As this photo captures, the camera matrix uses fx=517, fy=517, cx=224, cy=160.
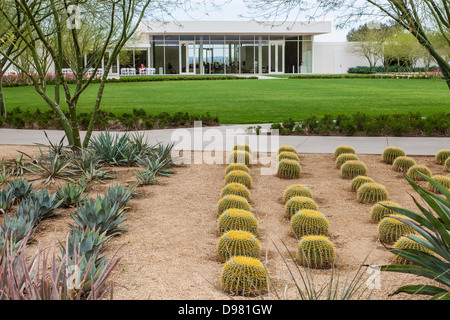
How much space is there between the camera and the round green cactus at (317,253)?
4812 mm

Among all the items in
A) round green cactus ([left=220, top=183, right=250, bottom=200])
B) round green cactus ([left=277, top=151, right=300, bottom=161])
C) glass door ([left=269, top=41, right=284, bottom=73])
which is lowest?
round green cactus ([left=220, top=183, right=250, bottom=200])

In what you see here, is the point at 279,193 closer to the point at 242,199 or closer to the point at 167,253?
the point at 242,199

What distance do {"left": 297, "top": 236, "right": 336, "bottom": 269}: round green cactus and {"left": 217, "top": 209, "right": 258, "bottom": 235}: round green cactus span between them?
76cm

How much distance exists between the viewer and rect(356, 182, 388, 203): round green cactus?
6.88 m

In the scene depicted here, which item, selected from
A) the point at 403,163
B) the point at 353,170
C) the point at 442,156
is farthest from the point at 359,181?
the point at 442,156

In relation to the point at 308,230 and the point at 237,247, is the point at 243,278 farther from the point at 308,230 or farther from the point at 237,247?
the point at 308,230

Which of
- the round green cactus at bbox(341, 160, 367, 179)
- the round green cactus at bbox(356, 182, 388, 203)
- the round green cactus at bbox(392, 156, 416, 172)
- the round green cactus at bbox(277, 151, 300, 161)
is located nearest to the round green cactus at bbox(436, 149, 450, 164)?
the round green cactus at bbox(392, 156, 416, 172)

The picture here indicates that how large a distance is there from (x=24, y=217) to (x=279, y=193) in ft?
11.6

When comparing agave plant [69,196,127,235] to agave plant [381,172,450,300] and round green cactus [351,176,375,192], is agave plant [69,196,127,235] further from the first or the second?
round green cactus [351,176,375,192]

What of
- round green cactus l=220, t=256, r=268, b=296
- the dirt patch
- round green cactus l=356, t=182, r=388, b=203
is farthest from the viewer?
round green cactus l=356, t=182, r=388, b=203

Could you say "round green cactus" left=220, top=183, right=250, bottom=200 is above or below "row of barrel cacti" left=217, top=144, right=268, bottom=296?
above

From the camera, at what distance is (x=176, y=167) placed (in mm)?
9023

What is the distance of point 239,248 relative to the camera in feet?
15.7
